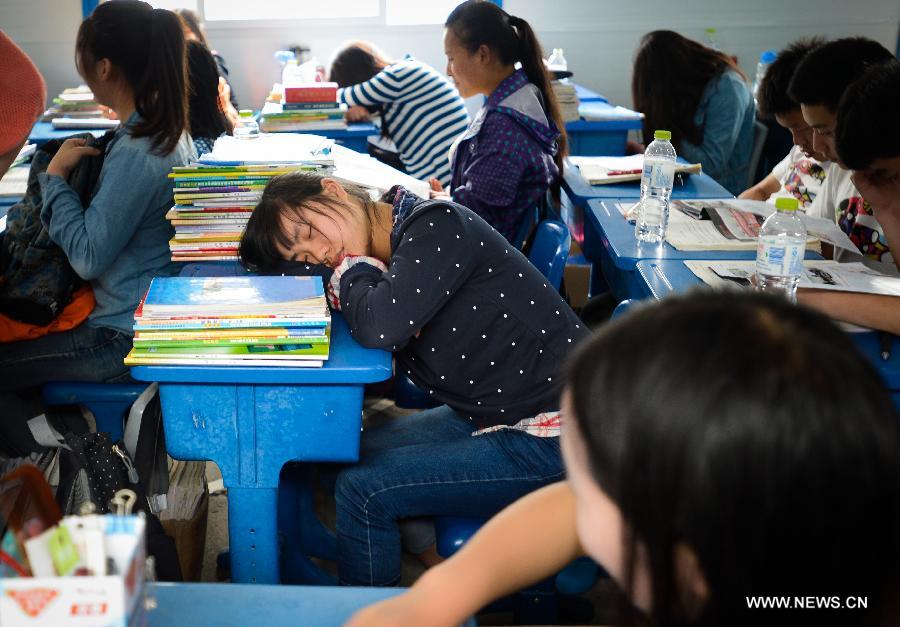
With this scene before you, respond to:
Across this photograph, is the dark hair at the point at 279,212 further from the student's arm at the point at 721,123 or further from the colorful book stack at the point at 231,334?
the student's arm at the point at 721,123

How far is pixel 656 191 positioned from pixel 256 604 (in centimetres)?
206

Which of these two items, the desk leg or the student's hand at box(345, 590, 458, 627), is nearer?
the student's hand at box(345, 590, 458, 627)

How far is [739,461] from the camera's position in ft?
1.98

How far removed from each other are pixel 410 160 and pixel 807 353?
3.58 metres

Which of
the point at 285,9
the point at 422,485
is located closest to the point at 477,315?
the point at 422,485

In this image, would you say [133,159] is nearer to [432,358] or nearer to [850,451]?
[432,358]

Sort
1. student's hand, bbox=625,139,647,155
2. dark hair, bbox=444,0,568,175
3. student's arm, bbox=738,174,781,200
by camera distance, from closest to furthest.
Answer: dark hair, bbox=444,0,568,175, student's arm, bbox=738,174,781,200, student's hand, bbox=625,139,647,155

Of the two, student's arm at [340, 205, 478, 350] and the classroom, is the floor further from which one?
student's arm at [340, 205, 478, 350]

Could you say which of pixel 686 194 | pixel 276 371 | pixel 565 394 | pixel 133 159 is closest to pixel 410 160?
pixel 686 194

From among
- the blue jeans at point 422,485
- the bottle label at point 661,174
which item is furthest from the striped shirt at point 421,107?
the blue jeans at point 422,485

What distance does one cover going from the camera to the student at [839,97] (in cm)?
224

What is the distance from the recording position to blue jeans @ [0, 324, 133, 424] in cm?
199

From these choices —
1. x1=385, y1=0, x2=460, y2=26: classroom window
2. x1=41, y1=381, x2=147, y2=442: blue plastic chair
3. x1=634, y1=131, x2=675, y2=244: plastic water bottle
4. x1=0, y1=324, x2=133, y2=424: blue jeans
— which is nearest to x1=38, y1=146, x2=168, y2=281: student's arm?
x1=0, y1=324, x2=133, y2=424: blue jeans

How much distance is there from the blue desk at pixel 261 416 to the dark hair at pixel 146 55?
75 cm
